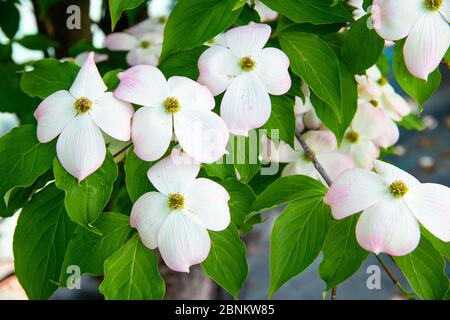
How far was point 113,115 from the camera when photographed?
21.4 inches

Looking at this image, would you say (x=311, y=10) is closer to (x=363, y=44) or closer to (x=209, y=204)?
(x=363, y=44)

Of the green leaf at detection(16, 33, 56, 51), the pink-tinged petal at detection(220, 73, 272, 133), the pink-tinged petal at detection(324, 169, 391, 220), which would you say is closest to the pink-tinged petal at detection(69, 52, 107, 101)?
the pink-tinged petal at detection(220, 73, 272, 133)

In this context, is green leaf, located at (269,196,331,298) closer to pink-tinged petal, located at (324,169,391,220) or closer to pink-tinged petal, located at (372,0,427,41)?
pink-tinged petal, located at (324,169,391,220)

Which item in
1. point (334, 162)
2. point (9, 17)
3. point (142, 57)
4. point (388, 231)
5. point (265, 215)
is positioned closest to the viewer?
point (388, 231)

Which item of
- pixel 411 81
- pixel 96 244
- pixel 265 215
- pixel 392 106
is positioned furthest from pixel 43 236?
pixel 265 215

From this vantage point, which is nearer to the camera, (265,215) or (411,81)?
(411,81)

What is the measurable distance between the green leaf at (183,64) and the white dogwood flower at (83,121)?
7cm

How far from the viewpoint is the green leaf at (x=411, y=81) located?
0.61 m

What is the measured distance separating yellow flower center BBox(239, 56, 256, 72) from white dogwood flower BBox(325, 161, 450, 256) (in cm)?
13

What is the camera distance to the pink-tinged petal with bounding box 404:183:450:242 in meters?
0.53

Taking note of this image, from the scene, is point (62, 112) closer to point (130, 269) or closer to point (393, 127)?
point (130, 269)

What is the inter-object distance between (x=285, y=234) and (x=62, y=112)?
0.72 ft

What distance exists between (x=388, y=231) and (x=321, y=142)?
0.80 feet

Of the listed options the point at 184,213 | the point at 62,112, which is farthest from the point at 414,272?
the point at 62,112
